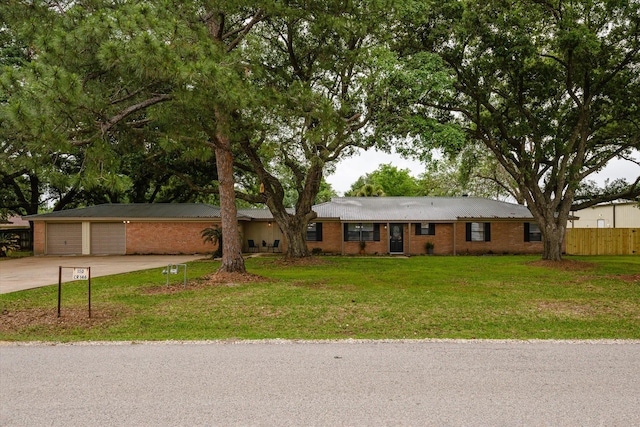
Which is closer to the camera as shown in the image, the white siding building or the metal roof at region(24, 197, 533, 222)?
the metal roof at region(24, 197, 533, 222)

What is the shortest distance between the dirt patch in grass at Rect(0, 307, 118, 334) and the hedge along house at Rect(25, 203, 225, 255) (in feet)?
53.9

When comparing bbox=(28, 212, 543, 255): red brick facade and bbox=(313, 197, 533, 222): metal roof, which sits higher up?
bbox=(313, 197, 533, 222): metal roof

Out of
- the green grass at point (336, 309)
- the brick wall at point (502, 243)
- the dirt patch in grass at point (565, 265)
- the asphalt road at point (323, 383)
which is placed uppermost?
the brick wall at point (502, 243)

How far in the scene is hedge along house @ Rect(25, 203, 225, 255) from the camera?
2466 cm

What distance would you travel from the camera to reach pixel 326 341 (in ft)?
19.6

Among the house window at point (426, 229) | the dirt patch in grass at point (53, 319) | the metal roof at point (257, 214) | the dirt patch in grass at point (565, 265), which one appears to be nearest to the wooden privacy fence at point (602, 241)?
the house window at point (426, 229)

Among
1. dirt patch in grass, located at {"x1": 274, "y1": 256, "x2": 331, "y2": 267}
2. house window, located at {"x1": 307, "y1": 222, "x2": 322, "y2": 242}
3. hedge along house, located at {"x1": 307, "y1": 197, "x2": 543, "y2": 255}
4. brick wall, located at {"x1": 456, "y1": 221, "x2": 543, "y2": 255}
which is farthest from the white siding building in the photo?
dirt patch in grass, located at {"x1": 274, "y1": 256, "x2": 331, "y2": 267}

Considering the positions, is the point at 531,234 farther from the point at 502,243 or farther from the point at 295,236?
the point at 295,236

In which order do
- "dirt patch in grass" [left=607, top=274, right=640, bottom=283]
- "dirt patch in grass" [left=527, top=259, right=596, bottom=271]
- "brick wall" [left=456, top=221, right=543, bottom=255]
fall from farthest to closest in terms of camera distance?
"brick wall" [left=456, top=221, right=543, bottom=255] → "dirt patch in grass" [left=527, top=259, right=596, bottom=271] → "dirt patch in grass" [left=607, top=274, right=640, bottom=283]

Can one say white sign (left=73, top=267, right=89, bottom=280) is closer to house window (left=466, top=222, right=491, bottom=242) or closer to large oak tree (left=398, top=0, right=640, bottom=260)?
large oak tree (left=398, top=0, right=640, bottom=260)

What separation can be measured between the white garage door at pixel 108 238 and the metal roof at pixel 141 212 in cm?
65

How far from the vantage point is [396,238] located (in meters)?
24.4

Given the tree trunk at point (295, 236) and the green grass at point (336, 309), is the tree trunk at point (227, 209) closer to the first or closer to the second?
the green grass at point (336, 309)

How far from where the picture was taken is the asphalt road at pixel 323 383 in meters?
3.61
